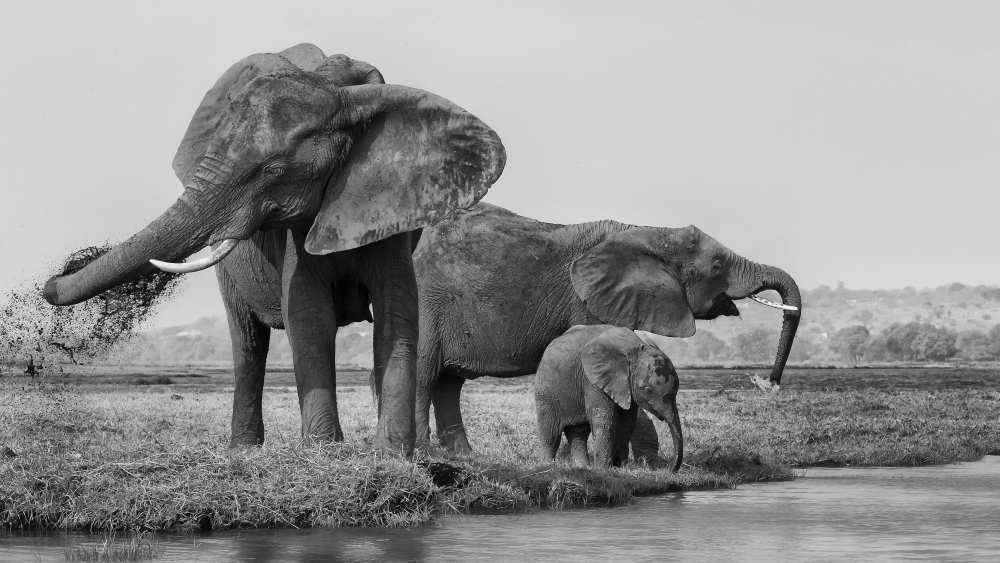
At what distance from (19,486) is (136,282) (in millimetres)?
1821

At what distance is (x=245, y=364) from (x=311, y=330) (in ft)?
7.78

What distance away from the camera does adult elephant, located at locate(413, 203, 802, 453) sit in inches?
680

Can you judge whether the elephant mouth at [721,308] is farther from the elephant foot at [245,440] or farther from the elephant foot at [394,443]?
the elephant foot at [394,443]

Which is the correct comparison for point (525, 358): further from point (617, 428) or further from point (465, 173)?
point (465, 173)

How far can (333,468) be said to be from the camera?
11.1 metres

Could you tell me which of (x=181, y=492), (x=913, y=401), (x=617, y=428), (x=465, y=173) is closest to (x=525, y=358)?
(x=617, y=428)

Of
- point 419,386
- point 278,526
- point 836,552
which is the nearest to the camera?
point 836,552

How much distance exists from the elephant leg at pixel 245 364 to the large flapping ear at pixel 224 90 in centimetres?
115

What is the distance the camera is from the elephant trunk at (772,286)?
17.8 metres

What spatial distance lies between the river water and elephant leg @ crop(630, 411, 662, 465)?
2.14 meters

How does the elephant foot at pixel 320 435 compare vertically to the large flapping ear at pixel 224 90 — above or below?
below

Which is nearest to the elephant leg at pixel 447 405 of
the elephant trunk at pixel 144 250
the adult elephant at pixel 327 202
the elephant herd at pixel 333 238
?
the elephant herd at pixel 333 238

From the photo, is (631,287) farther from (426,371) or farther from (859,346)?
(859,346)

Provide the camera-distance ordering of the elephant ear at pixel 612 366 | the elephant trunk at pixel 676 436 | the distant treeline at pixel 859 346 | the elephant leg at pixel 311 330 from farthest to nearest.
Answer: the distant treeline at pixel 859 346 < the elephant ear at pixel 612 366 < the elephant trunk at pixel 676 436 < the elephant leg at pixel 311 330
